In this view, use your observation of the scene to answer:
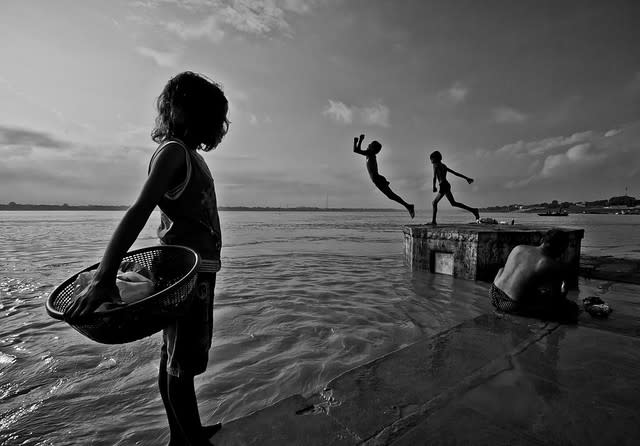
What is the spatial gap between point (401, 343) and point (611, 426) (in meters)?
2.15

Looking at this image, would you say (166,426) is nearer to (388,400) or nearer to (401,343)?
(388,400)

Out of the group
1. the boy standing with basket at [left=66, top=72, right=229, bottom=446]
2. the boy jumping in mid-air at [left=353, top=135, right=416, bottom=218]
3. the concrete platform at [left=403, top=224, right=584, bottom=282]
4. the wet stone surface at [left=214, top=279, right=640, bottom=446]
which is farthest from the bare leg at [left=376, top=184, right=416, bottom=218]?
the boy standing with basket at [left=66, top=72, right=229, bottom=446]

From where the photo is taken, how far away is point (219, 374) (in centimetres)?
321

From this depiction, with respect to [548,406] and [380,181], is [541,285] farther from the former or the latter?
[380,181]

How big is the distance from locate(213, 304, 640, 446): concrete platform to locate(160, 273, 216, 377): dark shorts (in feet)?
1.74

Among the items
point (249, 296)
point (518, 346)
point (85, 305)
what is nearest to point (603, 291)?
point (518, 346)

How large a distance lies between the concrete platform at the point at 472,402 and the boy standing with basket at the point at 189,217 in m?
0.39

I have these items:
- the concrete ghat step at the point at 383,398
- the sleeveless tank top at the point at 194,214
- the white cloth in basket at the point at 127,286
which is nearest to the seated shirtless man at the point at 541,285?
the concrete ghat step at the point at 383,398

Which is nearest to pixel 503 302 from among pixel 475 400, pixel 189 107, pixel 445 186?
pixel 475 400

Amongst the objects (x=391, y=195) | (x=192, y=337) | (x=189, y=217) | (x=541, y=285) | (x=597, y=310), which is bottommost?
(x=597, y=310)

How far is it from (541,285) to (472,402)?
105 inches

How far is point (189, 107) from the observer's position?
1.68 meters

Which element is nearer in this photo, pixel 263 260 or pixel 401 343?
pixel 401 343

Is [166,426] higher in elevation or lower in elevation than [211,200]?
lower
